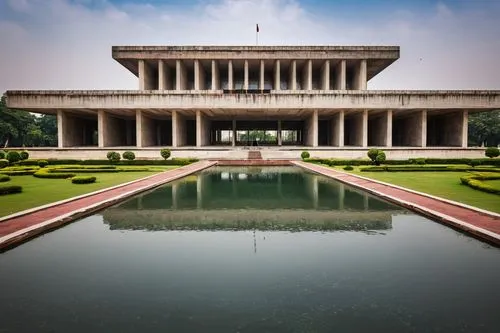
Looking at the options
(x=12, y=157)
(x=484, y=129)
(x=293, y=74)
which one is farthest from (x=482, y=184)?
(x=484, y=129)

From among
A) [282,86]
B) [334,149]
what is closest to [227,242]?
[334,149]

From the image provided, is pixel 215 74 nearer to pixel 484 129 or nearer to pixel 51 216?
pixel 51 216

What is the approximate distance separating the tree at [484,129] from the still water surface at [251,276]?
202ft

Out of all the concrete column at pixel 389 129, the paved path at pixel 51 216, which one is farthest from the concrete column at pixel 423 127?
the paved path at pixel 51 216

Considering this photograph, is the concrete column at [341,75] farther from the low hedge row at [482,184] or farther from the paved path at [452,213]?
the paved path at [452,213]

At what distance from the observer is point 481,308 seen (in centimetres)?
315

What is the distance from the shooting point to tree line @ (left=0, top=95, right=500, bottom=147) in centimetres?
4800

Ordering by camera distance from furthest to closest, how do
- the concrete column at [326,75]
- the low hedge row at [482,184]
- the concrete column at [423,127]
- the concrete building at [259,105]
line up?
the concrete column at [326,75] < the concrete column at [423,127] < the concrete building at [259,105] < the low hedge row at [482,184]

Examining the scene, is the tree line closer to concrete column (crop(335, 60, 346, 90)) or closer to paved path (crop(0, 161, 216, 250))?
concrete column (crop(335, 60, 346, 90))

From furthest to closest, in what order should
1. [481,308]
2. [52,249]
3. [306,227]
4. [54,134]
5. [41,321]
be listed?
1. [54,134]
2. [306,227]
3. [52,249]
4. [481,308]
5. [41,321]

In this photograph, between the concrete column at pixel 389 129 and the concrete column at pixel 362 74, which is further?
the concrete column at pixel 362 74

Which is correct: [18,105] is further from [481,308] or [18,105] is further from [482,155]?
[482,155]

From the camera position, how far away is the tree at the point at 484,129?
5425cm

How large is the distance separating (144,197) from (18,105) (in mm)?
27929
